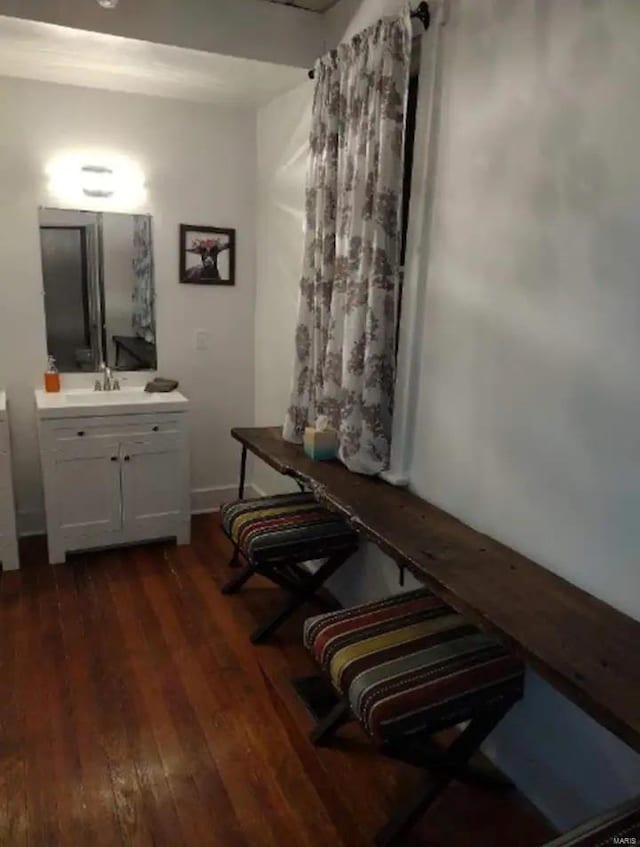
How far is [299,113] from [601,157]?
1.99m

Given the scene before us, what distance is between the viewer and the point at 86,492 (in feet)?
10.3

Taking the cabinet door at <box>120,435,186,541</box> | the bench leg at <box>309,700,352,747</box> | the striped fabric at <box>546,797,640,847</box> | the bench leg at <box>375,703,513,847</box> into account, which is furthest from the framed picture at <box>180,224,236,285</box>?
the striped fabric at <box>546,797,640,847</box>

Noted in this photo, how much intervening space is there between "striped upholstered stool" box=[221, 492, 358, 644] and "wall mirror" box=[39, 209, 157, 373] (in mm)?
1388

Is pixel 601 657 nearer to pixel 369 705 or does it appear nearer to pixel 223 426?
pixel 369 705

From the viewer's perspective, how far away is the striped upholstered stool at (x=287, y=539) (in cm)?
238

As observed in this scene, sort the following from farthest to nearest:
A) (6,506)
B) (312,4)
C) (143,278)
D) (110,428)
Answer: (143,278)
(110,428)
(6,506)
(312,4)

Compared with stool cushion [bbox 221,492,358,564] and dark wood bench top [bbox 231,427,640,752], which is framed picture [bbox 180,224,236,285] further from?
dark wood bench top [bbox 231,427,640,752]

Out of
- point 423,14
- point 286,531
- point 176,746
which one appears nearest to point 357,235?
point 423,14

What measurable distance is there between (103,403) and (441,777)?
91.1 inches

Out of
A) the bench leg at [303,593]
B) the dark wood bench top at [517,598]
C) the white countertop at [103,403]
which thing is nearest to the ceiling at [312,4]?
the white countertop at [103,403]

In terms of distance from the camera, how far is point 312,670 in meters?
2.38

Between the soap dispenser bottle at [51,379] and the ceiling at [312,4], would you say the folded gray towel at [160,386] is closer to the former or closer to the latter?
the soap dispenser bottle at [51,379]

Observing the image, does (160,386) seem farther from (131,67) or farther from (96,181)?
(131,67)

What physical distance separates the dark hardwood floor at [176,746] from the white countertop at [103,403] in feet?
2.85
